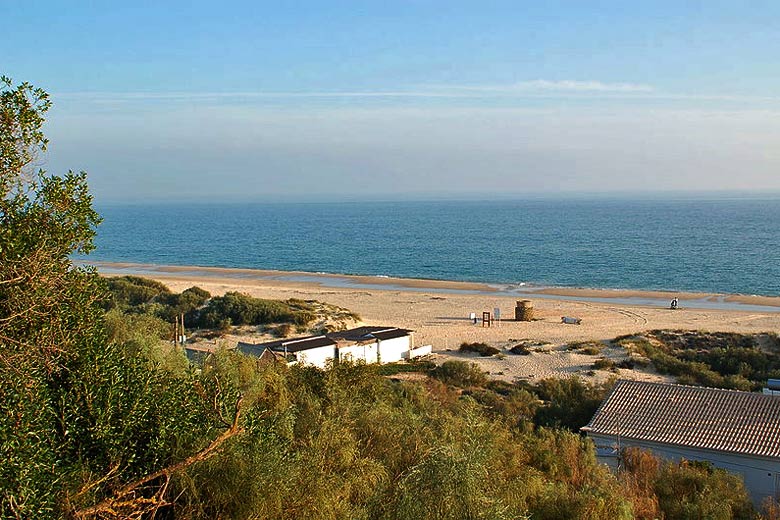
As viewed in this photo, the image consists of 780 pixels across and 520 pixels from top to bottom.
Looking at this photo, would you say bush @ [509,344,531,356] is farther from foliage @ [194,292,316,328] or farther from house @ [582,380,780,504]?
house @ [582,380,780,504]

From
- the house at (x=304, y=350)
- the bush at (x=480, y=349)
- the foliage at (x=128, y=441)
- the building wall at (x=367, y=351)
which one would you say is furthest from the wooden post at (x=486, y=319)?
the foliage at (x=128, y=441)

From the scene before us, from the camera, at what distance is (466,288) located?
5809 centimetres

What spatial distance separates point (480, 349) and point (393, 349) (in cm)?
423

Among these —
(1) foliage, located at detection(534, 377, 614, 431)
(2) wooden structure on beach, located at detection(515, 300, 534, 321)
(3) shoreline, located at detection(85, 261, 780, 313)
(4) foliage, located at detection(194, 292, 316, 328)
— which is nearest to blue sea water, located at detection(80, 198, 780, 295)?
(3) shoreline, located at detection(85, 261, 780, 313)

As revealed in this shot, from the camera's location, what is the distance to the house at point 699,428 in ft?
44.9

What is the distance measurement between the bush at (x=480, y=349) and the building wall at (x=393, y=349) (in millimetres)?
3035

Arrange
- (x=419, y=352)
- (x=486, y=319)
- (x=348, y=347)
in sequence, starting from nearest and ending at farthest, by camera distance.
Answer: (x=348, y=347) → (x=419, y=352) → (x=486, y=319)

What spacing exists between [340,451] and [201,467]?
92.5 inches

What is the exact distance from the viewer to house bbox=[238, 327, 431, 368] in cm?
2405

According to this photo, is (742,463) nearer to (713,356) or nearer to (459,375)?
(459,375)

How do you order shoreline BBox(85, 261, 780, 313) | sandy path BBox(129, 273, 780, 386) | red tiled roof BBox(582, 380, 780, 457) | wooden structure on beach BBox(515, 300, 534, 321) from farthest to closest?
1. shoreline BBox(85, 261, 780, 313)
2. wooden structure on beach BBox(515, 300, 534, 321)
3. sandy path BBox(129, 273, 780, 386)
4. red tiled roof BBox(582, 380, 780, 457)

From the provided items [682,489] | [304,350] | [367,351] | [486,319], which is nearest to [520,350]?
[367,351]

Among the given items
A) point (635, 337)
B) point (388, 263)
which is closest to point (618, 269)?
point (388, 263)

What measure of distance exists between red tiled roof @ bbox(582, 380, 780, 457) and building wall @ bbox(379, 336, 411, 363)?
12.0 m
